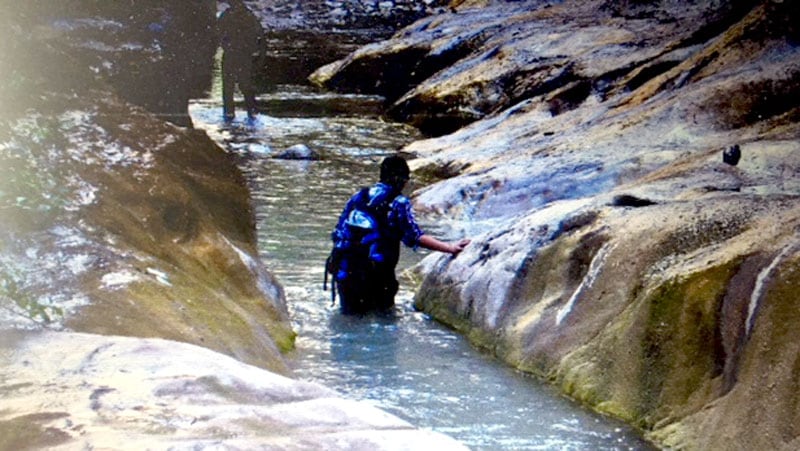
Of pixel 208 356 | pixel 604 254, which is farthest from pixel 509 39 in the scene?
pixel 208 356

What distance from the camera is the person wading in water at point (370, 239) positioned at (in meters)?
9.43

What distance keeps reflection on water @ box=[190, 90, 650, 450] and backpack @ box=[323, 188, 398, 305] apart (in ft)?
1.29

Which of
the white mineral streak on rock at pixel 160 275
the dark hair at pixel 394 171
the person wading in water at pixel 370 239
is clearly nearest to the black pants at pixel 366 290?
the person wading in water at pixel 370 239

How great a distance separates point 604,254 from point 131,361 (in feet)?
12.8

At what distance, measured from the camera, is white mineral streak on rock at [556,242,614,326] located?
311 inches

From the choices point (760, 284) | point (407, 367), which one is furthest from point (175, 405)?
point (407, 367)

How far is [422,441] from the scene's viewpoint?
14.2 ft

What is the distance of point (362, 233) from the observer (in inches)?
373

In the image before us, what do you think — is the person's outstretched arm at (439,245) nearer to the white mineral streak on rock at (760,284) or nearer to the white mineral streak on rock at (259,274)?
the white mineral streak on rock at (259,274)

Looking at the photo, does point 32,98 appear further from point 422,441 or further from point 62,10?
point 62,10

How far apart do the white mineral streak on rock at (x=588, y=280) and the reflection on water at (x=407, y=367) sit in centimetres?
48

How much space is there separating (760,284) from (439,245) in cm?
324

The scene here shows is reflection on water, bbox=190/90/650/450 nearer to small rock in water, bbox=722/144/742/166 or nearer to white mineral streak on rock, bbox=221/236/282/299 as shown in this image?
white mineral streak on rock, bbox=221/236/282/299

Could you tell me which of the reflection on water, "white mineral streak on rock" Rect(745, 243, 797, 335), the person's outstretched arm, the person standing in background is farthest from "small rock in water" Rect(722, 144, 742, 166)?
the person standing in background
